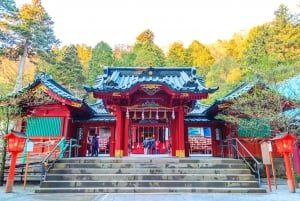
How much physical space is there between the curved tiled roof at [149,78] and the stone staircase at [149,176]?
356 centimetres

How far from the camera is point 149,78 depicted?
39.6ft

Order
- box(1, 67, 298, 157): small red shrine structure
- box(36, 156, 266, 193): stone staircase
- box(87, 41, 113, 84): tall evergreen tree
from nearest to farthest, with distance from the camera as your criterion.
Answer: box(36, 156, 266, 193): stone staircase → box(1, 67, 298, 157): small red shrine structure → box(87, 41, 113, 84): tall evergreen tree

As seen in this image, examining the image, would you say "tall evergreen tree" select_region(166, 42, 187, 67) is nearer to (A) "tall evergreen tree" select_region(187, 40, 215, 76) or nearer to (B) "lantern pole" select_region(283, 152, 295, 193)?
(A) "tall evergreen tree" select_region(187, 40, 215, 76)

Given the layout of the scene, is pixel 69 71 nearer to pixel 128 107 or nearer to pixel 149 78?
pixel 128 107

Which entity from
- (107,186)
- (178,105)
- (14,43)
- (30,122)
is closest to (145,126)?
(178,105)

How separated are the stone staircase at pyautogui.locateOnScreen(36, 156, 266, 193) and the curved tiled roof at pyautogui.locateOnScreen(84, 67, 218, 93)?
3560 mm

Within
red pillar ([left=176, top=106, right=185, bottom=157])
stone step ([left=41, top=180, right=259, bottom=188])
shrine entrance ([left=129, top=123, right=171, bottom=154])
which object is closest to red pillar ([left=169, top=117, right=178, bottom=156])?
red pillar ([left=176, top=106, right=185, bottom=157])

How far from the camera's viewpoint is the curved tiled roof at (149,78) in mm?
11492

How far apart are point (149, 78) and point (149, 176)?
16.7 ft

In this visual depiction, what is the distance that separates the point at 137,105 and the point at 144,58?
23740 millimetres

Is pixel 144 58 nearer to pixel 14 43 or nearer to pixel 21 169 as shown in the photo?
pixel 14 43

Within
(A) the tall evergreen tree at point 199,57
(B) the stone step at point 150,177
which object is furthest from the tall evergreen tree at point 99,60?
(B) the stone step at point 150,177

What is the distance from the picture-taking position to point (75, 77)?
3066cm

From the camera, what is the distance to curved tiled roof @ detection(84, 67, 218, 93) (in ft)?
37.7
